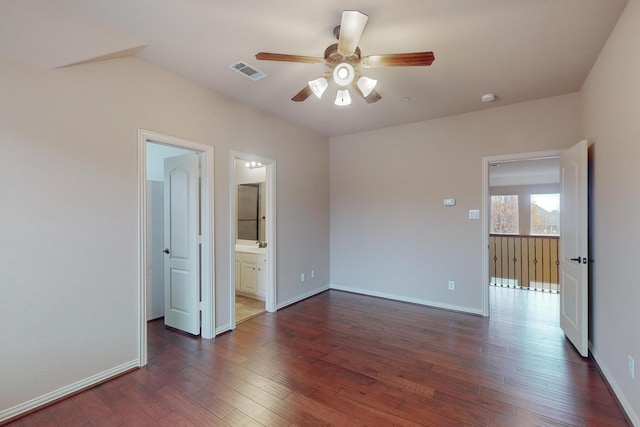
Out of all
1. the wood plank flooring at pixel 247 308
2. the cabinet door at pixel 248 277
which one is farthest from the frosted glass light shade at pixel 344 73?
the cabinet door at pixel 248 277

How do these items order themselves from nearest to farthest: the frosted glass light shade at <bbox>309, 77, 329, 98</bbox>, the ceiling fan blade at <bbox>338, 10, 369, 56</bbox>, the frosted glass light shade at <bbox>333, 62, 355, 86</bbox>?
the ceiling fan blade at <bbox>338, 10, 369, 56</bbox>, the frosted glass light shade at <bbox>333, 62, 355, 86</bbox>, the frosted glass light shade at <bbox>309, 77, 329, 98</bbox>

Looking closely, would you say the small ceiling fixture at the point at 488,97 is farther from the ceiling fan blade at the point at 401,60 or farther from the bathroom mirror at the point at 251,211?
the bathroom mirror at the point at 251,211

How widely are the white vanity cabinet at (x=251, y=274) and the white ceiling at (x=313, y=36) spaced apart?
258 cm

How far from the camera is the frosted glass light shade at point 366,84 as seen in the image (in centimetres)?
224

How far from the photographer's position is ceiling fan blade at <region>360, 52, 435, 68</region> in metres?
1.86

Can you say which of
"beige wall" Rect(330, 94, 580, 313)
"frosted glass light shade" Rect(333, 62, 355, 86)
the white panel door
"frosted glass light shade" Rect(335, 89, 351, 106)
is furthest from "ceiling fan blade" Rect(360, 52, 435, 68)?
"beige wall" Rect(330, 94, 580, 313)

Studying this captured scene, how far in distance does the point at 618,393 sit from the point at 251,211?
498 cm

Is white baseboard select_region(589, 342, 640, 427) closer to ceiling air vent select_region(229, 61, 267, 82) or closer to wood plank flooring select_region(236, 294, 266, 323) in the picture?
wood plank flooring select_region(236, 294, 266, 323)

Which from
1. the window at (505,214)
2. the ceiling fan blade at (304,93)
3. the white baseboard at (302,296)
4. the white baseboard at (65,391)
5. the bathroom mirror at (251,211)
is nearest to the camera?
the white baseboard at (65,391)

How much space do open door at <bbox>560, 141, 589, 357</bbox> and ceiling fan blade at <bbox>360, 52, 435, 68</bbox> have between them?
202 cm

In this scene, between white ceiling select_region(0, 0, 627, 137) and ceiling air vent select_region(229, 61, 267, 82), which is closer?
white ceiling select_region(0, 0, 627, 137)

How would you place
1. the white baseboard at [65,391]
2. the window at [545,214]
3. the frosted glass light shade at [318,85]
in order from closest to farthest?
the white baseboard at [65,391] → the frosted glass light shade at [318,85] → the window at [545,214]

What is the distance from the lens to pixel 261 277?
15.0 ft

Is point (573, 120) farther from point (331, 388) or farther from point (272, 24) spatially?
point (331, 388)
